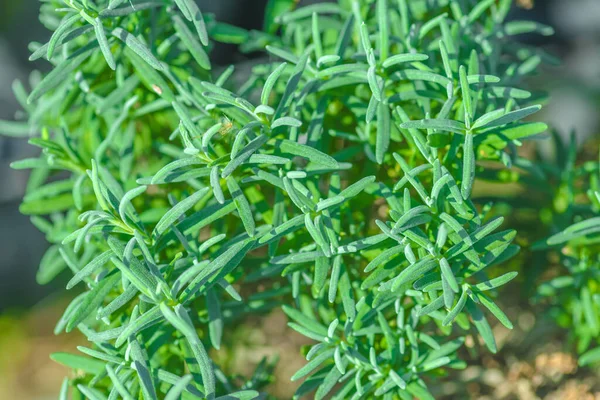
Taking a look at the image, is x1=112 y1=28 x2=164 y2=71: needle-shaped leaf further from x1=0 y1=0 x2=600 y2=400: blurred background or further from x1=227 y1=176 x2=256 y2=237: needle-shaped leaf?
x1=0 y1=0 x2=600 y2=400: blurred background

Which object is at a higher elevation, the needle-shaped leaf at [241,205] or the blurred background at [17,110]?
the needle-shaped leaf at [241,205]

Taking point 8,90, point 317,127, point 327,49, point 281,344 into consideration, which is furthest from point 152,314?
point 8,90

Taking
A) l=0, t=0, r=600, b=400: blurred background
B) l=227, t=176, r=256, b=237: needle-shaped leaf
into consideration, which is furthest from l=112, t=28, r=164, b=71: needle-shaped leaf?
l=0, t=0, r=600, b=400: blurred background

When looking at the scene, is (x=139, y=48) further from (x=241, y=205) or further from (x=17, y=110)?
(x=17, y=110)

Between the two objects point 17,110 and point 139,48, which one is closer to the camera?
point 139,48

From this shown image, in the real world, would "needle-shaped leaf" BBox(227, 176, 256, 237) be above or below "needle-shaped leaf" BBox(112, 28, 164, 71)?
below

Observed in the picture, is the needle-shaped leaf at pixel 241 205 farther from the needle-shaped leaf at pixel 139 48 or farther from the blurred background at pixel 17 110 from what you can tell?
the blurred background at pixel 17 110

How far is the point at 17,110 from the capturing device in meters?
1.28

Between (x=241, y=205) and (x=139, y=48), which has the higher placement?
(x=139, y=48)

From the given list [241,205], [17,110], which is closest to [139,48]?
[241,205]

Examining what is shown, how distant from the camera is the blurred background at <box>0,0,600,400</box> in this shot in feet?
3.96

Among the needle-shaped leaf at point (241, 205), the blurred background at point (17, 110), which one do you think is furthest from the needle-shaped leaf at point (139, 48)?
the blurred background at point (17, 110)

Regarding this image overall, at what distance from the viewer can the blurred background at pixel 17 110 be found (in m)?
1.21

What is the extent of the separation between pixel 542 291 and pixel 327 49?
33 cm
